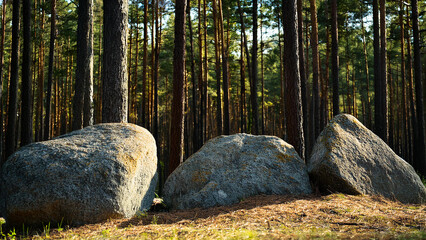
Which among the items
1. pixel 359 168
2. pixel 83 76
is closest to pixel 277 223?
pixel 359 168

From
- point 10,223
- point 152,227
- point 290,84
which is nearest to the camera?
point 152,227

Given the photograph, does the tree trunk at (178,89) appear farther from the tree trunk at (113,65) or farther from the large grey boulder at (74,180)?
the large grey boulder at (74,180)

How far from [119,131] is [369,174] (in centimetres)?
482

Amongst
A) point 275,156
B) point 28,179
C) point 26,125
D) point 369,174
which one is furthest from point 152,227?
point 26,125

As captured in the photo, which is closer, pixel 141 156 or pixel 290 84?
pixel 141 156

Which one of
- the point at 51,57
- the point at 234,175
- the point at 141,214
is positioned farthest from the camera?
the point at 51,57

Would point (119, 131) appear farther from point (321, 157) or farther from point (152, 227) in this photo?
point (321, 157)

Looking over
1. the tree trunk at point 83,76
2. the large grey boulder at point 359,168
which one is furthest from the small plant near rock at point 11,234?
the large grey boulder at point 359,168

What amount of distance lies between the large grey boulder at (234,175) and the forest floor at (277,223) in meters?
0.50

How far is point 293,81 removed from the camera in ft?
24.6

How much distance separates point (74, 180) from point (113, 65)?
308 cm

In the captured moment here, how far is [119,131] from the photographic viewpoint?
537 centimetres

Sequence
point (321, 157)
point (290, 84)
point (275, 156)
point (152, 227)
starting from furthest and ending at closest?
1. point (290, 84)
2. point (275, 156)
3. point (321, 157)
4. point (152, 227)

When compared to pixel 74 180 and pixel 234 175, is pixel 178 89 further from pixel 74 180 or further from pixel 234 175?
pixel 74 180
